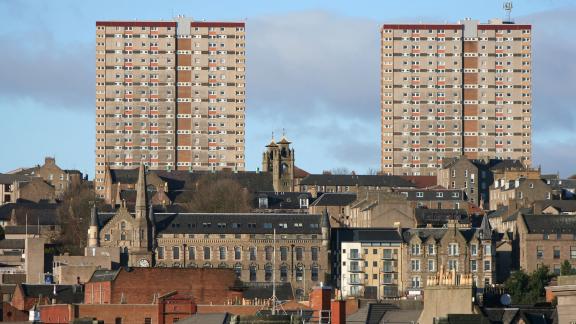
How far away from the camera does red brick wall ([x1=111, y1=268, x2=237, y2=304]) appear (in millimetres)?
136750

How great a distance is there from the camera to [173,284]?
141 m

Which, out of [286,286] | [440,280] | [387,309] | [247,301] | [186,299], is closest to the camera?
[440,280]

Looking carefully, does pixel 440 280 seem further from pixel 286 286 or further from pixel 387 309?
pixel 286 286

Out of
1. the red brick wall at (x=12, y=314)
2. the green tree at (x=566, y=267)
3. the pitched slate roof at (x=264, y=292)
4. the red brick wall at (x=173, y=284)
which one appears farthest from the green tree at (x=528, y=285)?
the red brick wall at (x=12, y=314)

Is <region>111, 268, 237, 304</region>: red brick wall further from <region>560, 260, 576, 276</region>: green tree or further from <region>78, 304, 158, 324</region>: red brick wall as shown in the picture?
<region>560, 260, 576, 276</region>: green tree

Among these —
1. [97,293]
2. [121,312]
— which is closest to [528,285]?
[97,293]

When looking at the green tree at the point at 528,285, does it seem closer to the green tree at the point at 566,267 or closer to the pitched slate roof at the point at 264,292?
the green tree at the point at 566,267

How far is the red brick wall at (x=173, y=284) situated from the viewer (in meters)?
137

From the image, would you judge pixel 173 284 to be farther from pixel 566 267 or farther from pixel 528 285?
pixel 566 267

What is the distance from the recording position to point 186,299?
367 ft

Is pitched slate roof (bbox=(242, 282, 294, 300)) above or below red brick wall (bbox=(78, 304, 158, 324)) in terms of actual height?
below

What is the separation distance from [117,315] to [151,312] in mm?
2288

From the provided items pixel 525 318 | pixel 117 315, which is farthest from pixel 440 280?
pixel 117 315

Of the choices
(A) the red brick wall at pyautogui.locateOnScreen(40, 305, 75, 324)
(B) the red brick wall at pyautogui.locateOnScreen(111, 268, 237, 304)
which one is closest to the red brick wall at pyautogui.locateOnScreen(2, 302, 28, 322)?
(A) the red brick wall at pyautogui.locateOnScreen(40, 305, 75, 324)
